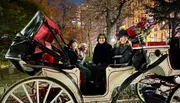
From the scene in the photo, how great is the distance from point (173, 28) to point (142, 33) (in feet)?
26.4

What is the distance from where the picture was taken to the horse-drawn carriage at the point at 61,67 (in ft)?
12.7

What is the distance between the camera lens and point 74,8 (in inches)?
1308

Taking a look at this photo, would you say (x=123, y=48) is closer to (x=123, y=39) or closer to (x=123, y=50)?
(x=123, y=50)

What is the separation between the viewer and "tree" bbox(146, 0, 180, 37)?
10.7 m

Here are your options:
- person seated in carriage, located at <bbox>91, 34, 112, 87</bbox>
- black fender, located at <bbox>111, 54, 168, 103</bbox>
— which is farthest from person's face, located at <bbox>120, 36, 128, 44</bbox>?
black fender, located at <bbox>111, 54, 168, 103</bbox>

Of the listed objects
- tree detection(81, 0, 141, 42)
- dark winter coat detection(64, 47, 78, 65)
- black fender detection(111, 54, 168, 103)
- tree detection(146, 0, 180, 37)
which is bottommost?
black fender detection(111, 54, 168, 103)

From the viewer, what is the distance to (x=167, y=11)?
1099 cm

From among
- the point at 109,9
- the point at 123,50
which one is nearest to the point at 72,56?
the point at 123,50

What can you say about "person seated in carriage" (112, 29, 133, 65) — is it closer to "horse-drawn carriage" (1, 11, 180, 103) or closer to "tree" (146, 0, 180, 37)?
"horse-drawn carriage" (1, 11, 180, 103)

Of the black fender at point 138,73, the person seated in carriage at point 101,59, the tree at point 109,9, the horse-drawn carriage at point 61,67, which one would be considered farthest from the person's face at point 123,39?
the tree at point 109,9

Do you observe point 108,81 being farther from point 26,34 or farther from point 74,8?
point 74,8

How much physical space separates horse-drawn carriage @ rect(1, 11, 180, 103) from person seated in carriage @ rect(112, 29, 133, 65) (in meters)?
0.15

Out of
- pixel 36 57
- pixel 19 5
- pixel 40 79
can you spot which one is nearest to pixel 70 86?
pixel 40 79

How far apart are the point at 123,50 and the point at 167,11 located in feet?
23.5
